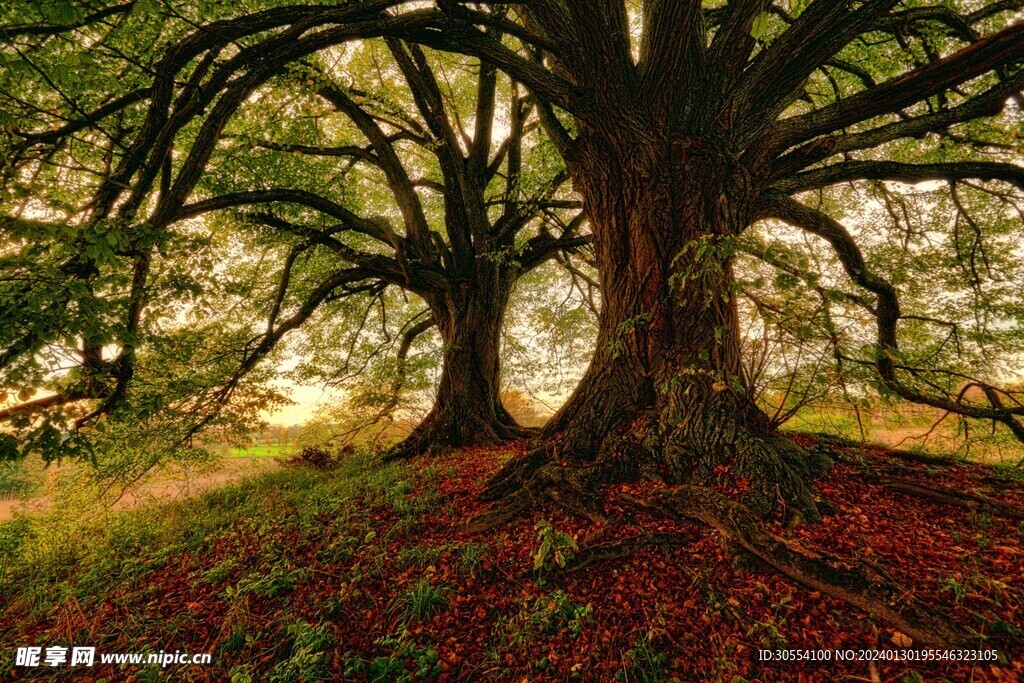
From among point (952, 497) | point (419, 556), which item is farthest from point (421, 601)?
point (952, 497)

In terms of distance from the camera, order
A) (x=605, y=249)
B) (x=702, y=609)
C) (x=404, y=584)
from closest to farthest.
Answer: (x=702, y=609)
(x=404, y=584)
(x=605, y=249)

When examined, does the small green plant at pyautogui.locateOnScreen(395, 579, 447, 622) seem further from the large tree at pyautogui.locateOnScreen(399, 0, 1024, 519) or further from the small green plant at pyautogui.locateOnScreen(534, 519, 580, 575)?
the large tree at pyautogui.locateOnScreen(399, 0, 1024, 519)

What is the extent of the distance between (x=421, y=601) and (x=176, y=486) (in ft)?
21.2

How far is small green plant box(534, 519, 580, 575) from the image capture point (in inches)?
121

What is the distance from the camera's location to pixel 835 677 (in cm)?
203

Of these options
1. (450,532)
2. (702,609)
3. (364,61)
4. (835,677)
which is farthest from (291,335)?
(835,677)

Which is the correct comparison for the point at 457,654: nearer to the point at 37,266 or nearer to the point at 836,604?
the point at 836,604

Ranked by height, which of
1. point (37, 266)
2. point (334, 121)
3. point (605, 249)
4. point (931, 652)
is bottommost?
point (931, 652)

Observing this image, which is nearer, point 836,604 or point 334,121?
point 836,604

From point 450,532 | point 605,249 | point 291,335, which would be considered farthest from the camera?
point 291,335

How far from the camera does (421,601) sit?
3.08 metres

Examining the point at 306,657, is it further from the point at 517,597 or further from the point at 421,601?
the point at 517,597

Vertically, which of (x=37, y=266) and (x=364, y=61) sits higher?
(x=364, y=61)

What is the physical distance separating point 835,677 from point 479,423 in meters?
6.27
